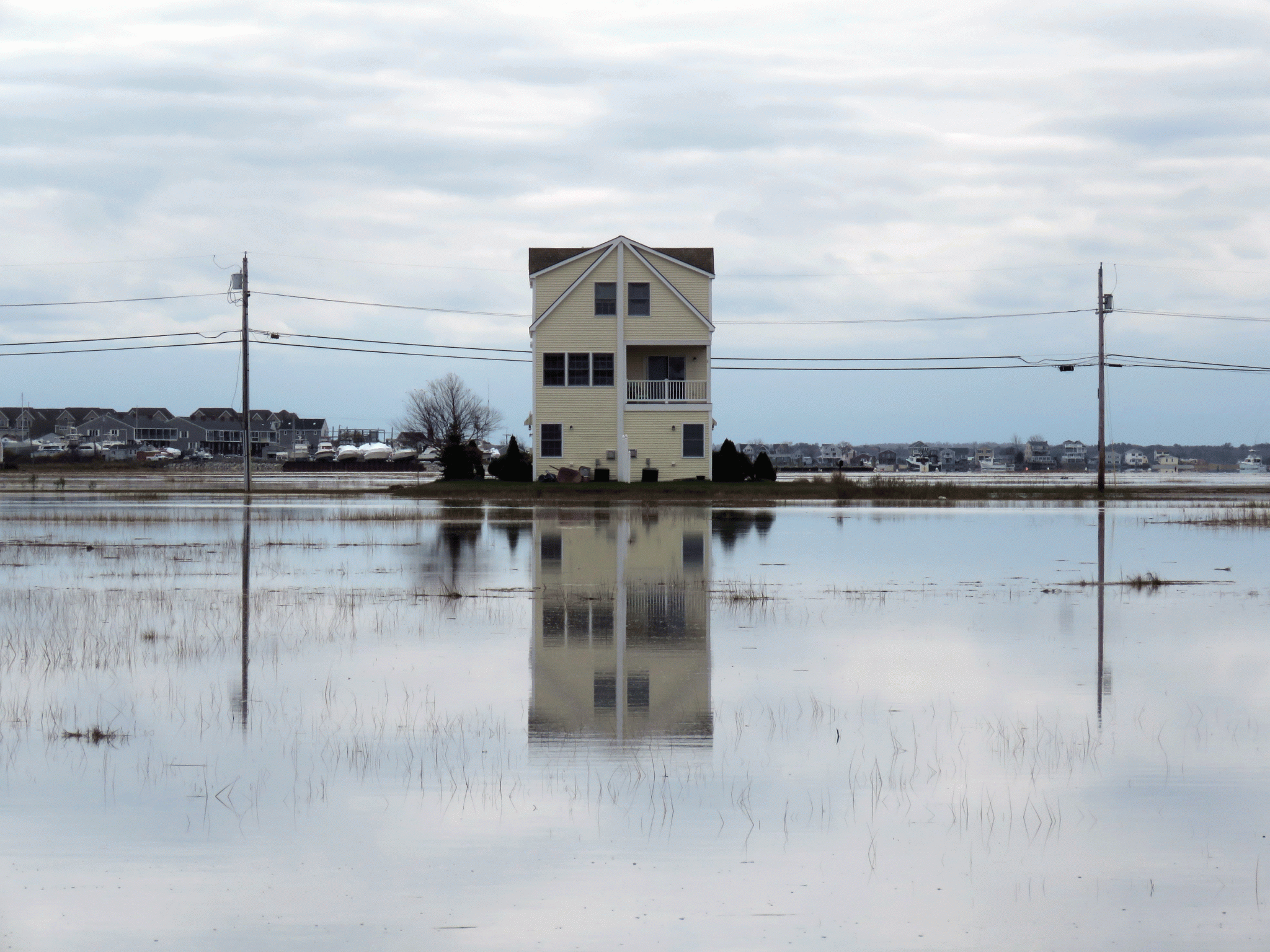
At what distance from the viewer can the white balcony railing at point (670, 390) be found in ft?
179

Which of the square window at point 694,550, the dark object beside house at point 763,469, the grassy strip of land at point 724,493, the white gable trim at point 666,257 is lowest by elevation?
→ the square window at point 694,550

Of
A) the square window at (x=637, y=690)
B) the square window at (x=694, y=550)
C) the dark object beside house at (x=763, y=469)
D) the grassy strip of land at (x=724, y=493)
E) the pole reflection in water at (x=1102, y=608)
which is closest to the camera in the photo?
the square window at (x=637, y=690)

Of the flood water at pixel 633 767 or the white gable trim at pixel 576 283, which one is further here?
the white gable trim at pixel 576 283

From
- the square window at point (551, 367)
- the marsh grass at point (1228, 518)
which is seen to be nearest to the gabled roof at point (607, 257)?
the square window at point (551, 367)

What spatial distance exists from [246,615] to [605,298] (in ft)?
133

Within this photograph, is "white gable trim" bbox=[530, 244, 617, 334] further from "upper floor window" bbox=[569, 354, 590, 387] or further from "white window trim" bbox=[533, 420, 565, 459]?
"white window trim" bbox=[533, 420, 565, 459]

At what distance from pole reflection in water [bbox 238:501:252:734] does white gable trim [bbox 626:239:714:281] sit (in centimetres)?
2657

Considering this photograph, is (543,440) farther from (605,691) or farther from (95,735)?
(95,735)

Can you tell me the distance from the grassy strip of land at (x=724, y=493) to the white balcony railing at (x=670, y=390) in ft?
13.4

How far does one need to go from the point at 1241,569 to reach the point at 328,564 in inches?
593

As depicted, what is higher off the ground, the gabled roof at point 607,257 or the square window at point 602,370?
the gabled roof at point 607,257

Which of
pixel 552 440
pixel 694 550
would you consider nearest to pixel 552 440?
pixel 552 440

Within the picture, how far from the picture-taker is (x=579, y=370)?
54125mm

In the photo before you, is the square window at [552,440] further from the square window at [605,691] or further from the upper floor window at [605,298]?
the square window at [605,691]
